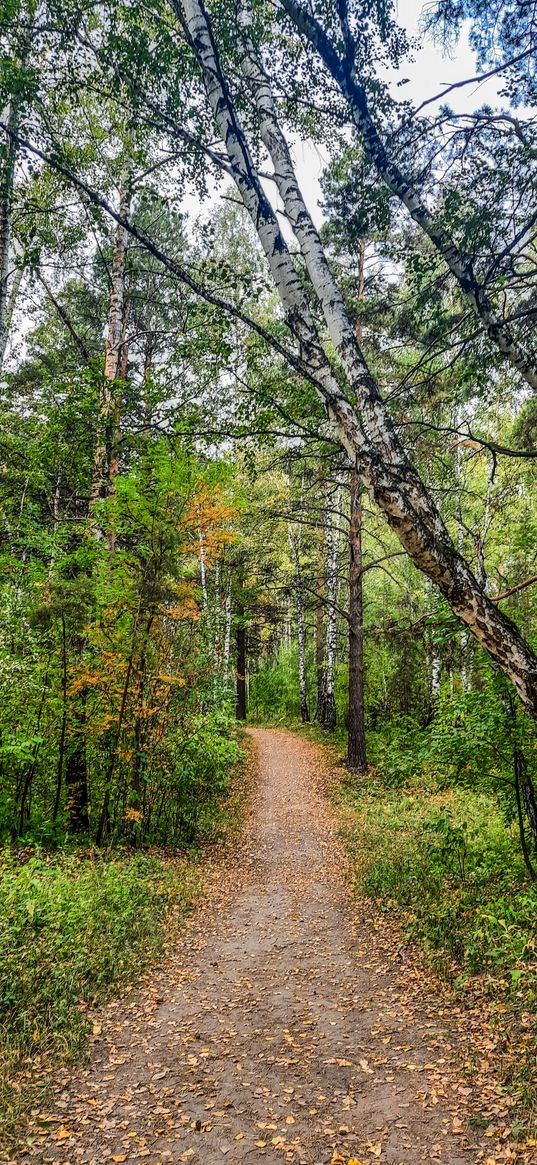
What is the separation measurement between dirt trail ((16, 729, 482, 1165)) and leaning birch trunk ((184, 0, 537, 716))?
266 centimetres

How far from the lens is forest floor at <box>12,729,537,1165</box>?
3043 mm

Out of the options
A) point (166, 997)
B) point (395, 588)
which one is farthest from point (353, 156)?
point (395, 588)

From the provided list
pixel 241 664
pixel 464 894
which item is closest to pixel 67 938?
pixel 464 894

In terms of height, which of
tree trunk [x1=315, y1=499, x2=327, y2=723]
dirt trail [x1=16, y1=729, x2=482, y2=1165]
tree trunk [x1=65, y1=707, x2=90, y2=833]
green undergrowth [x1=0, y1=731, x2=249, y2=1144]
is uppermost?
tree trunk [x1=315, y1=499, x2=327, y2=723]

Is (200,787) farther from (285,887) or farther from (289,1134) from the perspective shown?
(289,1134)

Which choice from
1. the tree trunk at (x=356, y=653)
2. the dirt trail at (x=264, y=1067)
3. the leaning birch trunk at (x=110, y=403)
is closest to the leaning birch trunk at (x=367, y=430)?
the dirt trail at (x=264, y=1067)

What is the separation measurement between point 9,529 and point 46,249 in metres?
6.37

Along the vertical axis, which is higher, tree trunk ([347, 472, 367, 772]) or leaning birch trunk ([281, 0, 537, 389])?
leaning birch trunk ([281, 0, 537, 389])

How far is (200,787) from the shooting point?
9656 mm

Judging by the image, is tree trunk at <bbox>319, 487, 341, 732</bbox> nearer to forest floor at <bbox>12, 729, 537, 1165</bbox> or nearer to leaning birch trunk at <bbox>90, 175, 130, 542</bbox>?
leaning birch trunk at <bbox>90, 175, 130, 542</bbox>

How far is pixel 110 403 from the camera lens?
7.85m

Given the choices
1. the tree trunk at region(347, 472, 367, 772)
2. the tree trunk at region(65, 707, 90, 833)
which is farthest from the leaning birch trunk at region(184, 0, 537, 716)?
the tree trunk at region(347, 472, 367, 772)

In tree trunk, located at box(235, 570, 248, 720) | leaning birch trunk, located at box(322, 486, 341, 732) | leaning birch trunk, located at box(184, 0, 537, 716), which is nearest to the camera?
leaning birch trunk, located at box(184, 0, 537, 716)

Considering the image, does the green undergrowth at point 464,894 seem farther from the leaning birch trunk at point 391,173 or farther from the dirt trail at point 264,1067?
the leaning birch trunk at point 391,173
